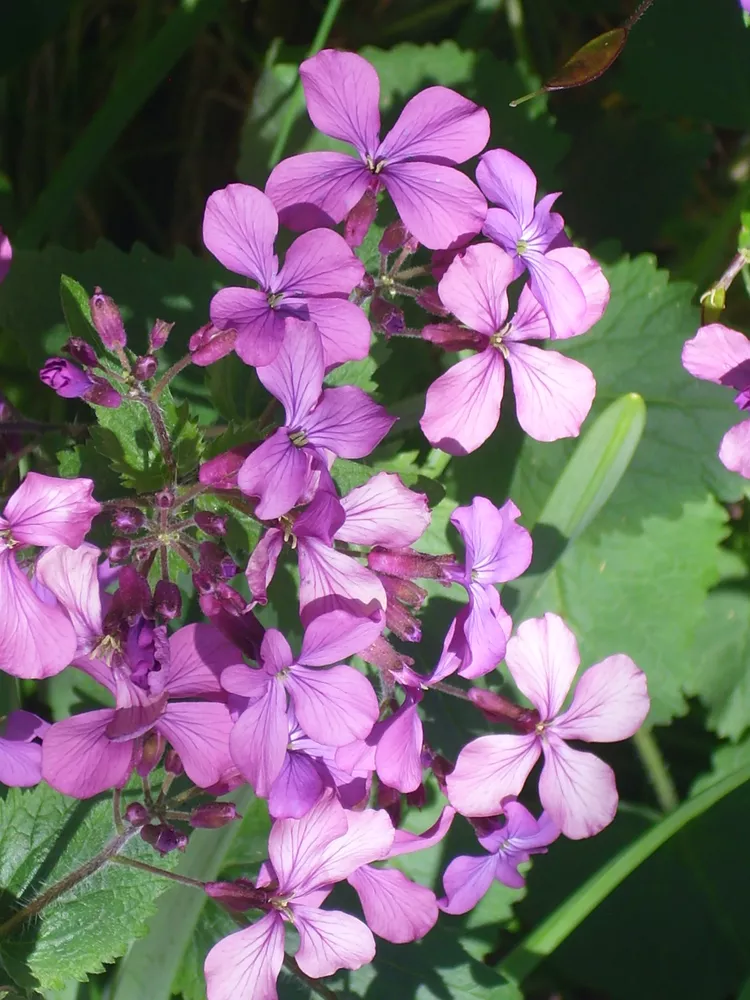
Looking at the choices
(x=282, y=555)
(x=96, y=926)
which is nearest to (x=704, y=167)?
(x=282, y=555)

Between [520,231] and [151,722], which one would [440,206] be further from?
[151,722]

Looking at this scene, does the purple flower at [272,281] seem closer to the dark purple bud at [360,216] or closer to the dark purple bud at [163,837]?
the dark purple bud at [360,216]

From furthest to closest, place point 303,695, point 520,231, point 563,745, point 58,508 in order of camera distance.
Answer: point 563,745, point 520,231, point 303,695, point 58,508

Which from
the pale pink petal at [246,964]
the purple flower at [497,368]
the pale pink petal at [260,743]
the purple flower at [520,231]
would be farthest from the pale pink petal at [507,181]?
the pale pink petal at [246,964]

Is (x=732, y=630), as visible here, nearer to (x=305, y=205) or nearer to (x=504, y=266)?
(x=504, y=266)

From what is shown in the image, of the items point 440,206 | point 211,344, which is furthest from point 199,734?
point 440,206

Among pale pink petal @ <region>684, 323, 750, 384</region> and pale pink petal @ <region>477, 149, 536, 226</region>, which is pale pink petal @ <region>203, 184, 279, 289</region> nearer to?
pale pink petal @ <region>477, 149, 536, 226</region>

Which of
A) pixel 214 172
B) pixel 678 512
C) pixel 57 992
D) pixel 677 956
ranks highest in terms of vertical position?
pixel 214 172
